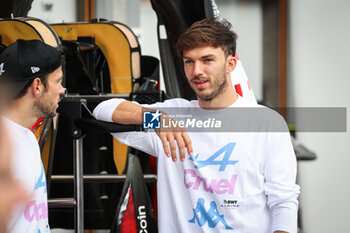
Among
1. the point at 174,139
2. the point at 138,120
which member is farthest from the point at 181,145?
the point at 138,120

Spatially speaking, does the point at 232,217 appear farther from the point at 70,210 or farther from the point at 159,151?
the point at 70,210

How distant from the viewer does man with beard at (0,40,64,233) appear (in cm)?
77

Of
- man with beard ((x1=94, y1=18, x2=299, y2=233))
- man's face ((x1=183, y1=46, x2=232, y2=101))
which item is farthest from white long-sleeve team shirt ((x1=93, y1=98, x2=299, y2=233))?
man's face ((x1=183, y1=46, x2=232, y2=101))

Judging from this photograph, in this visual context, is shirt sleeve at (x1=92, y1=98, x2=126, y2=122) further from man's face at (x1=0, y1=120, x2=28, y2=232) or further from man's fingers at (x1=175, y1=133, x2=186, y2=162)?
man's face at (x1=0, y1=120, x2=28, y2=232)

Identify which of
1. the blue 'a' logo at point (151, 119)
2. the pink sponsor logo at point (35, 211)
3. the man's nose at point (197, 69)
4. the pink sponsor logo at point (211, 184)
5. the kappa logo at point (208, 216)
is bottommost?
the kappa logo at point (208, 216)

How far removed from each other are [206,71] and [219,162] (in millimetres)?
233

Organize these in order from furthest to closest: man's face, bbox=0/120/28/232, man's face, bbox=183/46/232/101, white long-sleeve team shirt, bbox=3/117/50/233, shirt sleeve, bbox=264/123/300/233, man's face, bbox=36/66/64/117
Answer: man's face, bbox=183/46/232/101 → shirt sleeve, bbox=264/123/300/233 → man's face, bbox=36/66/64/117 → white long-sleeve team shirt, bbox=3/117/50/233 → man's face, bbox=0/120/28/232

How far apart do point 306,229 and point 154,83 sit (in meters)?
1.62

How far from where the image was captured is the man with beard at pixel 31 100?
77cm

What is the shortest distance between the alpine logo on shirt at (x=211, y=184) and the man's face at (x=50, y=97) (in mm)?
378

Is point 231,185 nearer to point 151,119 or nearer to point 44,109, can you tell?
point 151,119

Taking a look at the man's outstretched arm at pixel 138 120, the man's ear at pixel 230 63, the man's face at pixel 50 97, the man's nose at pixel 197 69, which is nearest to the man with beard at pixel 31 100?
the man's face at pixel 50 97

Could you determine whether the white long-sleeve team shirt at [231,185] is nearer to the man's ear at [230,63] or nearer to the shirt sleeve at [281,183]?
the shirt sleeve at [281,183]

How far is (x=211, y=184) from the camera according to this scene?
1022 mm
